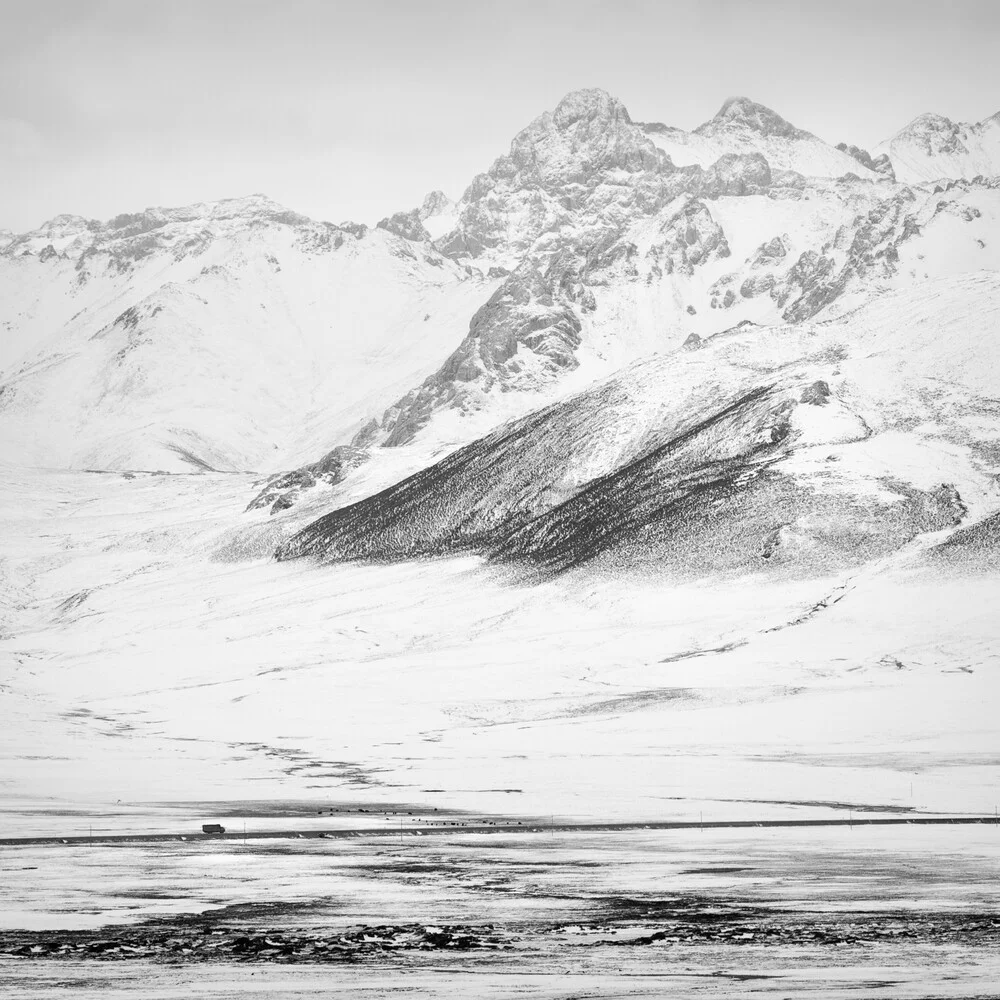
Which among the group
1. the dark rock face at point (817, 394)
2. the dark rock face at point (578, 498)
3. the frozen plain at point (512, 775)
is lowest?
the frozen plain at point (512, 775)

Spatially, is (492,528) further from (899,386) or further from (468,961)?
(468,961)

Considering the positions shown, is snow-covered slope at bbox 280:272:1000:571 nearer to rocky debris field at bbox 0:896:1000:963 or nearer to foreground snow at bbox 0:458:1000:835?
foreground snow at bbox 0:458:1000:835

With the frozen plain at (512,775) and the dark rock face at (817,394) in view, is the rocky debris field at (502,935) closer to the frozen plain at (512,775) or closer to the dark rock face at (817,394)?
the frozen plain at (512,775)

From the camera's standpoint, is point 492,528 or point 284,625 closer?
point 284,625

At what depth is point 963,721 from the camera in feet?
320

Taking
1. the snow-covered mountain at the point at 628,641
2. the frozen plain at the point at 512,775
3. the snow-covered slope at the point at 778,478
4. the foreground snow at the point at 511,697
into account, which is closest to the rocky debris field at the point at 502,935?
the frozen plain at the point at 512,775

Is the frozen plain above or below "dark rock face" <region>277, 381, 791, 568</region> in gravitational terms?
below

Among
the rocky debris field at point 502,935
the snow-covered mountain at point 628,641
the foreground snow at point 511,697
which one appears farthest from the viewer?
the snow-covered mountain at point 628,641

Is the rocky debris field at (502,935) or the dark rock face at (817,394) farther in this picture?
the dark rock face at (817,394)

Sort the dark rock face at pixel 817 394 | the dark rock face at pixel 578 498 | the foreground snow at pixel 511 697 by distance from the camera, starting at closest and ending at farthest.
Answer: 1. the foreground snow at pixel 511 697
2. the dark rock face at pixel 578 498
3. the dark rock face at pixel 817 394

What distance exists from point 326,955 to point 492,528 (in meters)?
157

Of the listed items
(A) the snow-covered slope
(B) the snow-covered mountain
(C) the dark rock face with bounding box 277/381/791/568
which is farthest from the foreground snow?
(A) the snow-covered slope

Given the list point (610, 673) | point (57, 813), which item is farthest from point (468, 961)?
point (610, 673)

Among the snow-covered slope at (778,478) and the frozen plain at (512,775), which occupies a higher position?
the snow-covered slope at (778,478)
